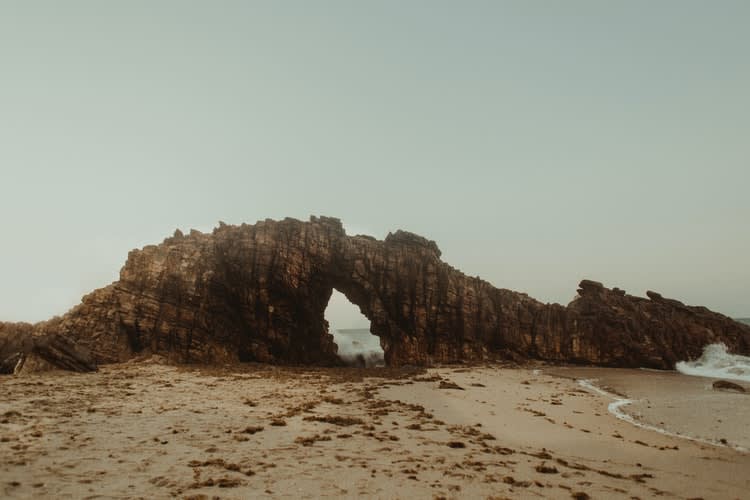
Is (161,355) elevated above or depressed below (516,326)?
below

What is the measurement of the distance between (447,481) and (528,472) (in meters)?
2.28

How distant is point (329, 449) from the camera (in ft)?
35.5

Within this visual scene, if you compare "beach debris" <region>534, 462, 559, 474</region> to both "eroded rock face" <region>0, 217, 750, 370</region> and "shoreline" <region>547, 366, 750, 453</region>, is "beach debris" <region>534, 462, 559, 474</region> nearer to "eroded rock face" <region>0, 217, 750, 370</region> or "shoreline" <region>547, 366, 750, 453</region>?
"shoreline" <region>547, 366, 750, 453</region>

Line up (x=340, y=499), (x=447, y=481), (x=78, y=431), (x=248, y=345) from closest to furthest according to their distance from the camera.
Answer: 1. (x=340, y=499)
2. (x=447, y=481)
3. (x=78, y=431)
4. (x=248, y=345)

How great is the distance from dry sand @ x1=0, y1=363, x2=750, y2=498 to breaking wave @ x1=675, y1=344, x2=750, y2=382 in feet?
76.2

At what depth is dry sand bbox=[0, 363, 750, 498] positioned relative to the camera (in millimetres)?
8133

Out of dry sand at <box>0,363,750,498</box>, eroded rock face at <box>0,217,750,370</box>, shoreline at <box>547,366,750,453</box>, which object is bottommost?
shoreline at <box>547,366,750,453</box>

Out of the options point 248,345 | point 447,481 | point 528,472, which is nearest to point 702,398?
point 528,472

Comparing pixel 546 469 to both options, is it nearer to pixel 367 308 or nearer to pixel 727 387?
pixel 727 387

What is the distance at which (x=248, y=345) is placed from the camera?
44.4 m

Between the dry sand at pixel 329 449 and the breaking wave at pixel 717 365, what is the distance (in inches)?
915

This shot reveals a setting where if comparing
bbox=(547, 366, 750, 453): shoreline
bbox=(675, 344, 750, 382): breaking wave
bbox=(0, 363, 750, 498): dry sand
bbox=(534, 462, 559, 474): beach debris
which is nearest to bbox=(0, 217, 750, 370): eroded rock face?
bbox=(675, 344, 750, 382): breaking wave

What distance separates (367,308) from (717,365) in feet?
128

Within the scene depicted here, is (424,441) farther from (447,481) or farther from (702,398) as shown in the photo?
(702,398)
